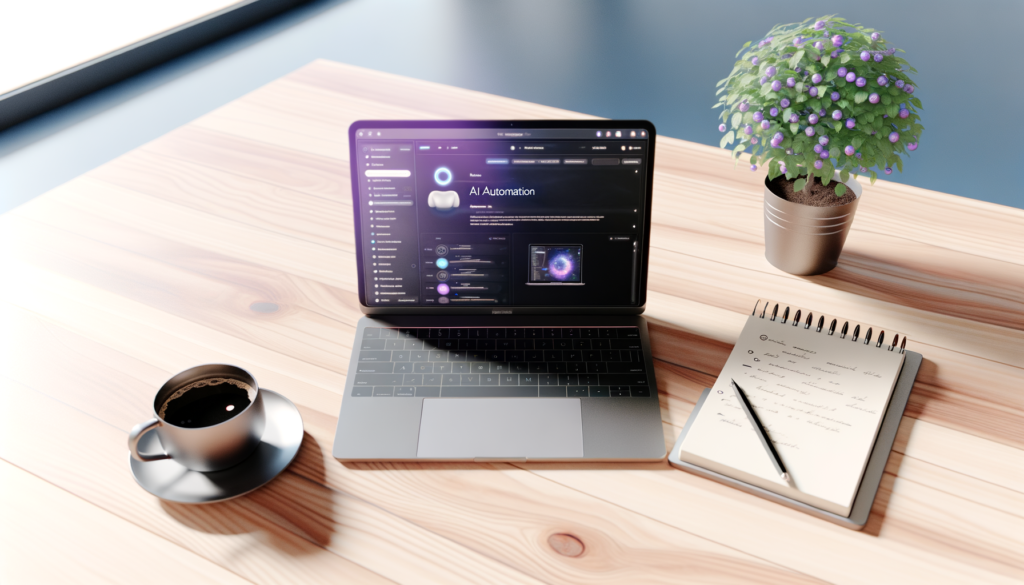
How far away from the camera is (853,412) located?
32.9 inches

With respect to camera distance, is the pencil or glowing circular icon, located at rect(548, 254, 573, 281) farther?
glowing circular icon, located at rect(548, 254, 573, 281)

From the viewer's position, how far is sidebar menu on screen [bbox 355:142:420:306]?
947 millimetres

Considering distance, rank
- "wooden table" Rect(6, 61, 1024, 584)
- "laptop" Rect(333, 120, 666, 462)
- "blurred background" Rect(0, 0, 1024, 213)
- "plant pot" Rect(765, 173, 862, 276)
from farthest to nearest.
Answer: "blurred background" Rect(0, 0, 1024, 213) → "plant pot" Rect(765, 173, 862, 276) → "laptop" Rect(333, 120, 666, 462) → "wooden table" Rect(6, 61, 1024, 584)

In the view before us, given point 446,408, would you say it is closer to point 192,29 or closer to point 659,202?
point 659,202

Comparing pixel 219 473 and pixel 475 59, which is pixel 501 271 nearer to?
pixel 219 473

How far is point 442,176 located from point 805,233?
1.69 ft

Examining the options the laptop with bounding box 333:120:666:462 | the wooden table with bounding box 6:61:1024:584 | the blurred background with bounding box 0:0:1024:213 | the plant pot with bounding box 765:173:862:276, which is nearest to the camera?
the wooden table with bounding box 6:61:1024:584

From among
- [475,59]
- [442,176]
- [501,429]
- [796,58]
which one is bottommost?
[475,59]

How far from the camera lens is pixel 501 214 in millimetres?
964

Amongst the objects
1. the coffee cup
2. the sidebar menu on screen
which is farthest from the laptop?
the coffee cup

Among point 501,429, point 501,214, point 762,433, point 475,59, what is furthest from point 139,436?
point 475,59

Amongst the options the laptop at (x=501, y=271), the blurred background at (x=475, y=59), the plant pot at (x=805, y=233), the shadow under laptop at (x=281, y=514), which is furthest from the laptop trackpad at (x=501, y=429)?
the blurred background at (x=475, y=59)

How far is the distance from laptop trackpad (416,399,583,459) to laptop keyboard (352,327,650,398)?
0.05 feet

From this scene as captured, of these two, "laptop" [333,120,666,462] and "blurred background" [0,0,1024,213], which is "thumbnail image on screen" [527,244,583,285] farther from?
"blurred background" [0,0,1024,213]
